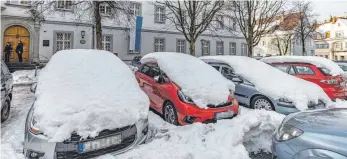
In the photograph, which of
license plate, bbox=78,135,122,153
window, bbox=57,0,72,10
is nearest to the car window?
license plate, bbox=78,135,122,153

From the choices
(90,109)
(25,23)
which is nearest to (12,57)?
(25,23)

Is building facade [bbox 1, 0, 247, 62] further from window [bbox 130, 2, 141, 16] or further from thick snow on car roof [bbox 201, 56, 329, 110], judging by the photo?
thick snow on car roof [bbox 201, 56, 329, 110]

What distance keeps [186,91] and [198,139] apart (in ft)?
4.62

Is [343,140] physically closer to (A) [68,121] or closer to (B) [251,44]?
(A) [68,121]

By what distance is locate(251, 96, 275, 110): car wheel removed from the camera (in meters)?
6.80

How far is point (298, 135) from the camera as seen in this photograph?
117 inches

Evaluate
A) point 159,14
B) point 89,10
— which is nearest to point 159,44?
point 159,14

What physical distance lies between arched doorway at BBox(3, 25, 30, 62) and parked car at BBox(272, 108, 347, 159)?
19.7 meters

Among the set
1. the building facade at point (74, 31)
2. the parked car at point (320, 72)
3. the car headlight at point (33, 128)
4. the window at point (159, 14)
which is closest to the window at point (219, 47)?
the building facade at point (74, 31)

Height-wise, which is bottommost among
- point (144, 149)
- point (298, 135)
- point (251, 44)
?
point (144, 149)

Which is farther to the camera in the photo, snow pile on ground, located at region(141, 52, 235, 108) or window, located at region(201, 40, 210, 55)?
window, located at region(201, 40, 210, 55)

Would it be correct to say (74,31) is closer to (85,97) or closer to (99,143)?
(85,97)

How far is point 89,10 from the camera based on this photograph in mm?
20172

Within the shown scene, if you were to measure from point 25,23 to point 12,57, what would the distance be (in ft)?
8.75
